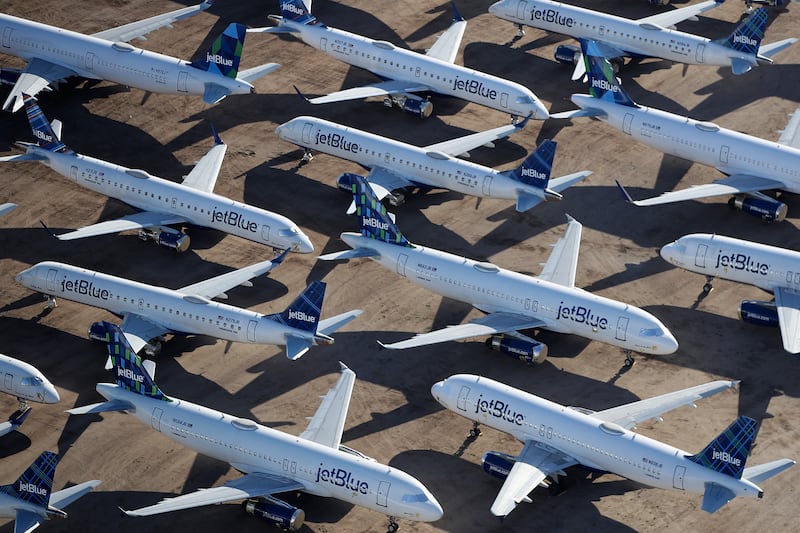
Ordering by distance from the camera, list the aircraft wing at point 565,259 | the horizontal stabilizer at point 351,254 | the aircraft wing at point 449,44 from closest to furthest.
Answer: the aircraft wing at point 565,259
the horizontal stabilizer at point 351,254
the aircraft wing at point 449,44

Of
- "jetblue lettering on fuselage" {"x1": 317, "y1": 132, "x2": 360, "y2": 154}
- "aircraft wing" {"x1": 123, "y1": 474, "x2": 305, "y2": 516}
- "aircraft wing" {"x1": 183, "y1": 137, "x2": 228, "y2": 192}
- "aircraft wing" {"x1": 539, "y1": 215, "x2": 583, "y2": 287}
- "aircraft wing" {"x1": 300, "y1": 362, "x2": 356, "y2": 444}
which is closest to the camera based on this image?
"aircraft wing" {"x1": 123, "y1": 474, "x2": 305, "y2": 516}

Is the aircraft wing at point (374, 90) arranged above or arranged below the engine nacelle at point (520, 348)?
above

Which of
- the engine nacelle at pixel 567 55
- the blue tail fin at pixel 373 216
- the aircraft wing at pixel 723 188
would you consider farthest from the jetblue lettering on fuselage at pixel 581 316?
the engine nacelle at pixel 567 55

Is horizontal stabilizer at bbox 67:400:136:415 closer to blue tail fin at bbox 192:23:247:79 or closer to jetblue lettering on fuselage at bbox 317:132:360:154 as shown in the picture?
jetblue lettering on fuselage at bbox 317:132:360:154

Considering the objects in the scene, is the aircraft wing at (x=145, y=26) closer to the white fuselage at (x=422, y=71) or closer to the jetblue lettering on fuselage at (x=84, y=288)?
the white fuselage at (x=422, y=71)

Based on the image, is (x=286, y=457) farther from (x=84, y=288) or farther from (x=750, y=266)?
(x=750, y=266)

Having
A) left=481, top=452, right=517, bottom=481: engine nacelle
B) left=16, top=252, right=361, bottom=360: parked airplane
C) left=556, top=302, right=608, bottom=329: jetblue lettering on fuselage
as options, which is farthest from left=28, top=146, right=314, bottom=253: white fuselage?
left=481, top=452, right=517, bottom=481: engine nacelle

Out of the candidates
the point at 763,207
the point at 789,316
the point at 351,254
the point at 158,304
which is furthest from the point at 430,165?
the point at 789,316
